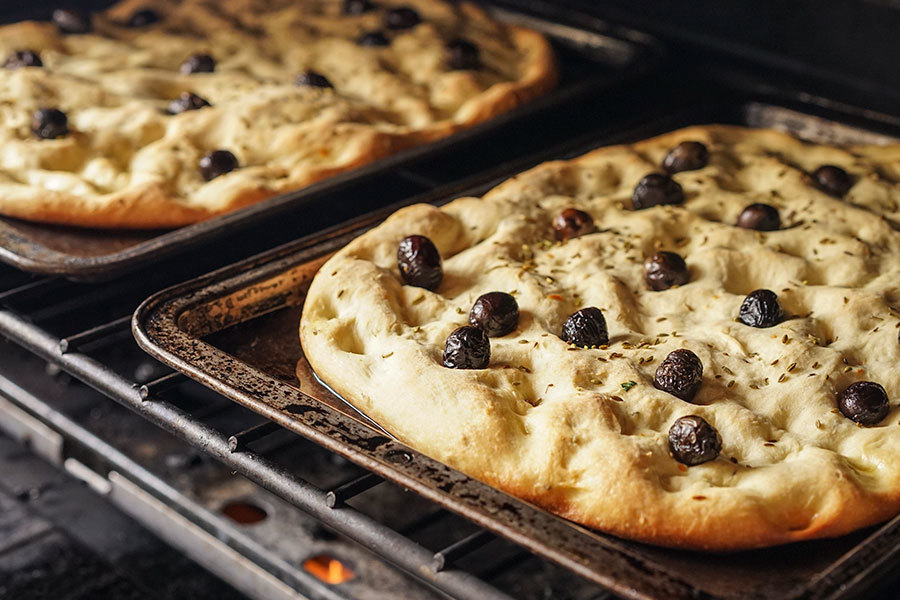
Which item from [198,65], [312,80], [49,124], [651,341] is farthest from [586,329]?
[198,65]

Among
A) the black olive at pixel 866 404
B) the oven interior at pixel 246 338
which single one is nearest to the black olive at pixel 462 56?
the oven interior at pixel 246 338

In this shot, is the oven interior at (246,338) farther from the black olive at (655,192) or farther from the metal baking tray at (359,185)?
the black olive at (655,192)

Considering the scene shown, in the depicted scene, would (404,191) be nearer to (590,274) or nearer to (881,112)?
(590,274)

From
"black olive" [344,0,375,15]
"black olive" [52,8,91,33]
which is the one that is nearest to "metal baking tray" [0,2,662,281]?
"black olive" [52,8,91,33]

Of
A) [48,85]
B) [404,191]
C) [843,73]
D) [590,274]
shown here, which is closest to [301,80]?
[404,191]

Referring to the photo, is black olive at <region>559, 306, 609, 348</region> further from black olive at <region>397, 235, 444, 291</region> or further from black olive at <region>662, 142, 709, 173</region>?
black olive at <region>662, 142, 709, 173</region>

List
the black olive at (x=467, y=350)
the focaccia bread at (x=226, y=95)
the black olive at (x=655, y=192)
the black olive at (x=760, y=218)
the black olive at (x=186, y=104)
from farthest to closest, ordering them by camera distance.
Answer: the black olive at (x=186, y=104)
the focaccia bread at (x=226, y=95)
the black olive at (x=655, y=192)
the black olive at (x=760, y=218)
the black olive at (x=467, y=350)
